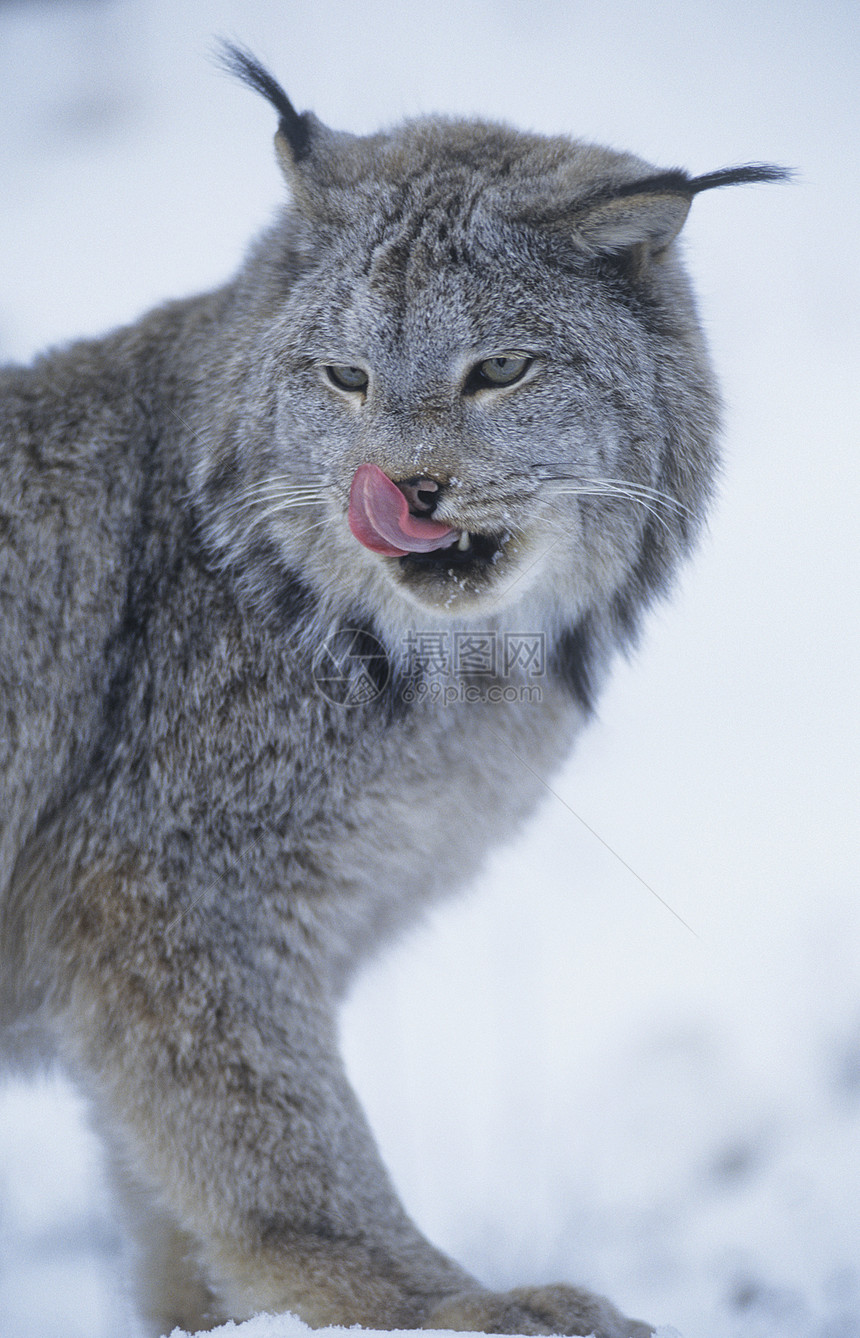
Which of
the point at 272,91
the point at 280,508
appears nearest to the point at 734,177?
the point at 272,91

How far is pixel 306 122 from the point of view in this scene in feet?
6.29

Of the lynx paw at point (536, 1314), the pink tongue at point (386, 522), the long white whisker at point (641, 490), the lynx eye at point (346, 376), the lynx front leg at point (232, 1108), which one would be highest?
the lynx eye at point (346, 376)

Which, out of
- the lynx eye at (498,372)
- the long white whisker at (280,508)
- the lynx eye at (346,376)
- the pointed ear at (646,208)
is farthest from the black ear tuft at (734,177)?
the long white whisker at (280,508)

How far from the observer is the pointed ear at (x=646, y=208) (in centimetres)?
167

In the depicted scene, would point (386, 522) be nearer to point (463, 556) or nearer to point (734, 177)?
point (463, 556)

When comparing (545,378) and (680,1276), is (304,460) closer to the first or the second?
(545,378)

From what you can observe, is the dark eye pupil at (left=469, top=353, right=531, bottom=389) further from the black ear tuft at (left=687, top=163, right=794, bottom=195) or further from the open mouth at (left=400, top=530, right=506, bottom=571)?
the black ear tuft at (left=687, top=163, right=794, bottom=195)

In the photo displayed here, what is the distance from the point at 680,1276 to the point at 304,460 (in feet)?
5.66

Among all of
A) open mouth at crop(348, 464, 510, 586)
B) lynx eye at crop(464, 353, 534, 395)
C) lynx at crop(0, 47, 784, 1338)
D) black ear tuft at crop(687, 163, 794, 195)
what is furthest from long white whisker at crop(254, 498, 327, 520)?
black ear tuft at crop(687, 163, 794, 195)

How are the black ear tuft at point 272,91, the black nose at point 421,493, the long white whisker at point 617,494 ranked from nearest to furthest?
the black nose at point 421,493, the long white whisker at point 617,494, the black ear tuft at point 272,91

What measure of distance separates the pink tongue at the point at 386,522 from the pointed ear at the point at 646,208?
1.68 ft

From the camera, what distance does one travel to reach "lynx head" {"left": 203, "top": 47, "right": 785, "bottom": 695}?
5.40ft

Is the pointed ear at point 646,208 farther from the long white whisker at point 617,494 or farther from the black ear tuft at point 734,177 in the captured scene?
the long white whisker at point 617,494

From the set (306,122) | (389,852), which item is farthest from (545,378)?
(389,852)
